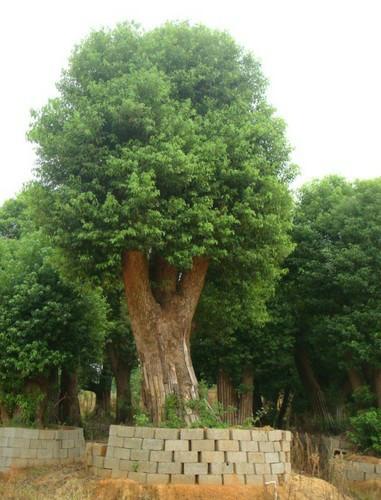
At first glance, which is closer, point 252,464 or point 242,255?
point 252,464

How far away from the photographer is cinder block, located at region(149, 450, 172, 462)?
1139cm

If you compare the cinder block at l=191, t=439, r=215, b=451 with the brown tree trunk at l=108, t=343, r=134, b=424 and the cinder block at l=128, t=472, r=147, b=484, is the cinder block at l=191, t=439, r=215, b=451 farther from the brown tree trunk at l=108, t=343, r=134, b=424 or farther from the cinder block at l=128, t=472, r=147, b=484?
the brown tree trunk at l=108, t=343, r=134, b=424

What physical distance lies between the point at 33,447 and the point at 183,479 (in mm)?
6404

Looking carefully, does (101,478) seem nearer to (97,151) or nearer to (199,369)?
(97,151)

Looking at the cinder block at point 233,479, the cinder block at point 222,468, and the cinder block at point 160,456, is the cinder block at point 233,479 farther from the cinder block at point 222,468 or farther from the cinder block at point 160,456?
the cinder block at point 160,456

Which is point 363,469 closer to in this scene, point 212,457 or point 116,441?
point 212,457

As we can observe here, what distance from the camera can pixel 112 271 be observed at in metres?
13.1

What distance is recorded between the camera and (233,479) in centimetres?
1132

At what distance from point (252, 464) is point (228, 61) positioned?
9.83m

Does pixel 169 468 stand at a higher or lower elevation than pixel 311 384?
lower

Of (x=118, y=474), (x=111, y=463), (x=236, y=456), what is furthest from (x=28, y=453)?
(x=236, y=456)

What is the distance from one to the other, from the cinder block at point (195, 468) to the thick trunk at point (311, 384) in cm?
1243

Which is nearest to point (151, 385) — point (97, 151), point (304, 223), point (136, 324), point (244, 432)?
point (136, 324)

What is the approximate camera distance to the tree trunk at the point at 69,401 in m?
20.0
